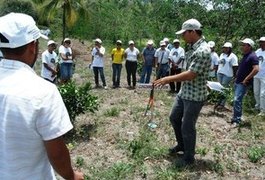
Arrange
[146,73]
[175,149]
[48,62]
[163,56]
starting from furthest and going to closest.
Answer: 1. [146,73]
2. [163,56]
3. [48,62]
4. [175,149]

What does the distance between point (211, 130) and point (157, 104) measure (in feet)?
8.36

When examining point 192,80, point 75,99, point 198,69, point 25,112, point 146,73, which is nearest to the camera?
point 25,112

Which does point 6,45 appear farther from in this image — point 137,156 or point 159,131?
point 159,131

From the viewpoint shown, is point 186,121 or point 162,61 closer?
point 186,121

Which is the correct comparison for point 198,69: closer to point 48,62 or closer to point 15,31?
point 15,31

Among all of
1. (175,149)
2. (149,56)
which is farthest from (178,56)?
(175,149)

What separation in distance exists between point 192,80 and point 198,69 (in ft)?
0.58

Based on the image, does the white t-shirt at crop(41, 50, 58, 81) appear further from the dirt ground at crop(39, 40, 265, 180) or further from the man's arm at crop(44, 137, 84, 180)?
the man's arm at crop(44, 137, 84, 180)

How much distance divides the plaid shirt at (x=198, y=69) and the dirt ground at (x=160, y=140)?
105cm

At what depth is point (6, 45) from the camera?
86.0 inches

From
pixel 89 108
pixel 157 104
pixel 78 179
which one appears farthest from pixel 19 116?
pixel 157 104

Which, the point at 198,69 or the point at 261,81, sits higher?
the point at 198,69

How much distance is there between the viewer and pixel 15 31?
7.13ft

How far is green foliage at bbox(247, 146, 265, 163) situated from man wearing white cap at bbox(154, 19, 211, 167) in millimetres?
1274
